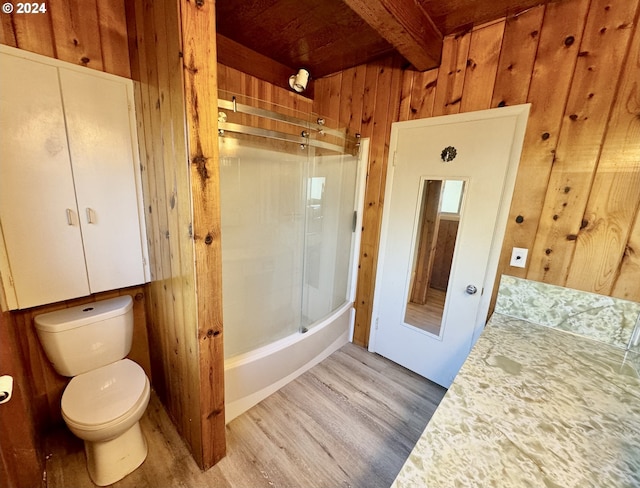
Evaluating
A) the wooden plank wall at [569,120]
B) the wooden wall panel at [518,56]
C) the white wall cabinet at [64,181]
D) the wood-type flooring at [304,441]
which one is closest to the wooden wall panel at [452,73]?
the wooden plank wall at [569,120]

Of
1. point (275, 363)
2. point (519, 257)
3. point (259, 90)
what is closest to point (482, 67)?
point (519, 257)

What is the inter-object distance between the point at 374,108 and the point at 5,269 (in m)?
2.39

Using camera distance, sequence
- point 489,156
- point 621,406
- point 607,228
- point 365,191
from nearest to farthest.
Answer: point 621,406
point 607,228
point 489,156
point 365,191

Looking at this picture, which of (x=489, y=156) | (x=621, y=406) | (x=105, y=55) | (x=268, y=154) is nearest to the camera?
(x=621, y=406)

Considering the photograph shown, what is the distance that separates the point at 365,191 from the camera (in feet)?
7.23

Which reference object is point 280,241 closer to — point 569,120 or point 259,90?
point 259,90

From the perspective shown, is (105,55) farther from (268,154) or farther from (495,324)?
(495,324)

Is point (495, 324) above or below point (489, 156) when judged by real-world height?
below

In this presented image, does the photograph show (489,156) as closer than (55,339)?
No

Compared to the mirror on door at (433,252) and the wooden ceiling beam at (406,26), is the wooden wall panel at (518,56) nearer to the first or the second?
the wooden ceiling beam at (406,26)

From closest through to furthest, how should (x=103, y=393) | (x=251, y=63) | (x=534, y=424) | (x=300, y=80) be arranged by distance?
1. (x=534, y=424)
2. (x=103, y=393)
3. (x=251, y=63)
4. (x=300, y=80)

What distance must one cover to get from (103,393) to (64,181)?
1077 millimetres

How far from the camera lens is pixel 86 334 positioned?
1.34 m

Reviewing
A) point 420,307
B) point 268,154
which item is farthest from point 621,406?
point 268,154
